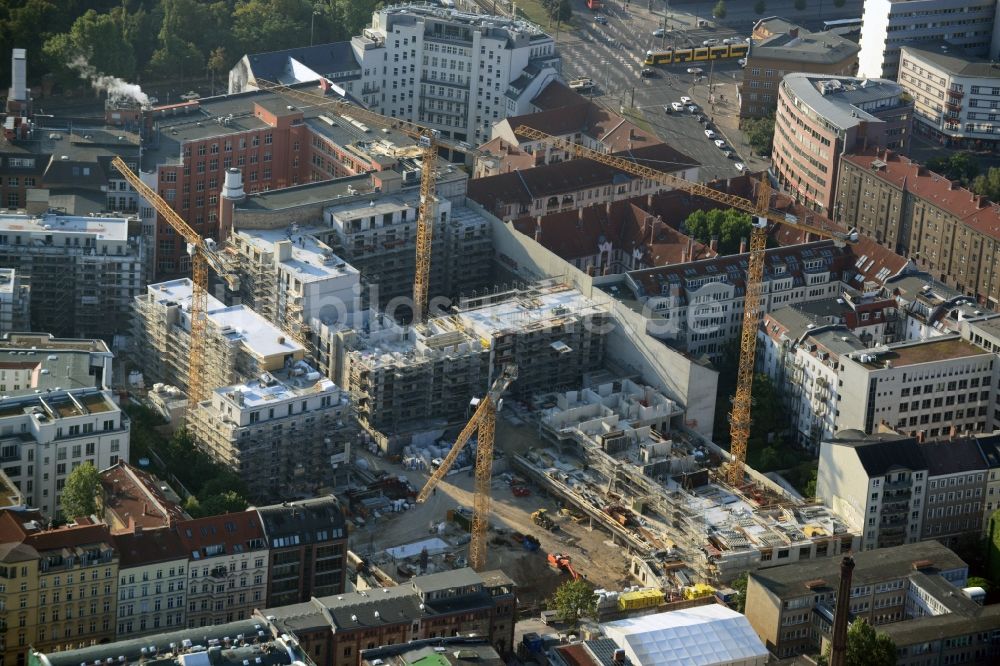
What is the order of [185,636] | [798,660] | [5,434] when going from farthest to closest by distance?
[5,434]
[798,660]
[185,636]

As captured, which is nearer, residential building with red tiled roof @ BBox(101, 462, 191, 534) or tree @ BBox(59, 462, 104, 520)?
residential building with red tiled roof @ BBox(101, 462, 191, 534)

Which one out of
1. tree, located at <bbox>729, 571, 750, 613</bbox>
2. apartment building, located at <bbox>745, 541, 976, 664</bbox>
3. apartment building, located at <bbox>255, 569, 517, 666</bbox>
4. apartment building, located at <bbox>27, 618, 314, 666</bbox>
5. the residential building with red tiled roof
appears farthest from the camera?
tree, located at <bbox>729, 571, 750, 613</bbox>

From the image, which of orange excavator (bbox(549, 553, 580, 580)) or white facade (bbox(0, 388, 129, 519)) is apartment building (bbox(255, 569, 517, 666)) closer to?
orange excavator (bbox(549, 553, 580, 580))

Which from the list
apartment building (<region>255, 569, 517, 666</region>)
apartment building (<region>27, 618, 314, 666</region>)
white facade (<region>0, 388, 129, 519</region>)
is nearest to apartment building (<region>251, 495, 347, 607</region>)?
apartment building (<region>255, 569, 517, 666</region>)

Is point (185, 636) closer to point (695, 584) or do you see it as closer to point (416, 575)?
point (416, 575)

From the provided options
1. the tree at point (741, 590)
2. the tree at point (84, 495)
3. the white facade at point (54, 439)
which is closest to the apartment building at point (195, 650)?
the tree at point (84, 495)

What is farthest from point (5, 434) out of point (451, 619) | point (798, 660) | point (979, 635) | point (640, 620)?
point (979, 635)
